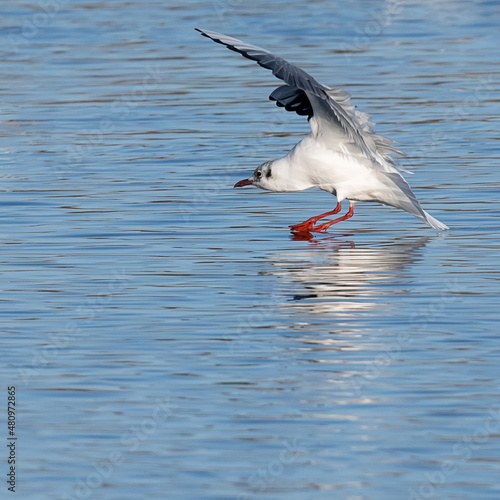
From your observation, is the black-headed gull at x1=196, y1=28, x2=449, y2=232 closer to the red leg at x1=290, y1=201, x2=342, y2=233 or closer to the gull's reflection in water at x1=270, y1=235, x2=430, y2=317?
the red leg at x1=290, y1=201, x2=342, y2=233

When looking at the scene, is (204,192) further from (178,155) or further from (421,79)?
(421,79)

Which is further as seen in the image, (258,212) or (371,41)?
(371,41)

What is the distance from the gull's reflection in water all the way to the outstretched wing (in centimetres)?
89

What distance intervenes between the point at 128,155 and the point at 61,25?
1491 centimetres

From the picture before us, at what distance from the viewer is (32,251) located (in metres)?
11.8

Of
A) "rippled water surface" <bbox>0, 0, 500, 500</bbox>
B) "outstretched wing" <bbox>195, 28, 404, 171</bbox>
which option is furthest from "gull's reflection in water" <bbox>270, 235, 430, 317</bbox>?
"outstretched wing" <bbox>195, 28, 404, 171</bbox>

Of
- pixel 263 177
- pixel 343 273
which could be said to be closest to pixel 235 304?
pixel 343 273

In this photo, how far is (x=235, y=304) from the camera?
32.6 feet

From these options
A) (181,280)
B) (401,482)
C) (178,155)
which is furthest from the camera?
(178,155)

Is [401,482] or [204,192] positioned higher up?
[401,482]

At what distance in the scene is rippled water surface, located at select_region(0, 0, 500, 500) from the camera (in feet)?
22.3

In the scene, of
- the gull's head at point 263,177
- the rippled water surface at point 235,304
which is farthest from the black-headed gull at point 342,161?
the rippled water surface at point 235,304

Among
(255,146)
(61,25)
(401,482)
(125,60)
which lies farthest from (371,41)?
(401,482)

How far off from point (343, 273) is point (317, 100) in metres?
1.87
